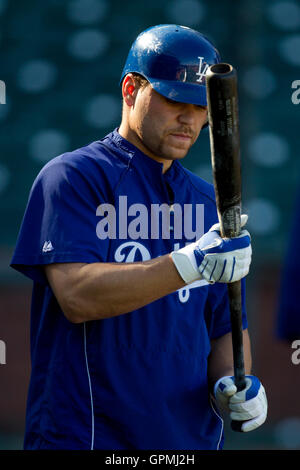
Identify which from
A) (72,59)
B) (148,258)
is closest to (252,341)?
(72,59)

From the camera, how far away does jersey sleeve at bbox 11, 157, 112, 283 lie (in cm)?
222

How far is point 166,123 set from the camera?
7.76 ft

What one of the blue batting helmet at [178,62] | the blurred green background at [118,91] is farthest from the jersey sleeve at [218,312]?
the blurred green background at [118,91]

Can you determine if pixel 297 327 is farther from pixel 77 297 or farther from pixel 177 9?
pixel 177 9

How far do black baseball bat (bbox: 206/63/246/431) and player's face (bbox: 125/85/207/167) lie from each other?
0.50ft

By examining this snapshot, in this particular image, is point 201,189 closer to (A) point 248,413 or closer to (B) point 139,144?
(B) point 139,144

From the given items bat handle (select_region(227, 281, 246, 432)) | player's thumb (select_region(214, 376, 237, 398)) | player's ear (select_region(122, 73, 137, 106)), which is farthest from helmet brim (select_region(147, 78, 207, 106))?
player's thumb (select_region(214, 376, 237, 398))

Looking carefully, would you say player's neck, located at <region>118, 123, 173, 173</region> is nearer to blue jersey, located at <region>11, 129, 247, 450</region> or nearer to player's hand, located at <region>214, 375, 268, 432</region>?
blue jersey, located at <region>11, 129, 247, 450</region>

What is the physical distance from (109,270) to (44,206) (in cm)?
27

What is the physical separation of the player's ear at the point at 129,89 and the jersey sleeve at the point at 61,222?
30 cm

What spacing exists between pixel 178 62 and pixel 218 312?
0.79m

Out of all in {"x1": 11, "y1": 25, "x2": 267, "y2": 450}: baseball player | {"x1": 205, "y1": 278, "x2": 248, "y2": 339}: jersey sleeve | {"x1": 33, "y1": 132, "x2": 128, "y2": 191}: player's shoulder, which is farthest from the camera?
{"x1": 205, "y1": 278, "x2": 248, "y2": 339}: jersey sleeve

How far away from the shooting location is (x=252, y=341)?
5156 millimetres
